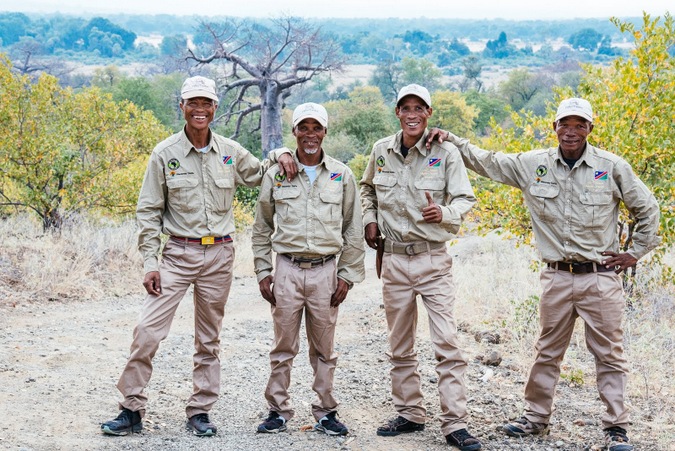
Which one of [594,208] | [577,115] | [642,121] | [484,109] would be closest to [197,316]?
[594,208]

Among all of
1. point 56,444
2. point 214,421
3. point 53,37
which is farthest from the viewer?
point 53,37

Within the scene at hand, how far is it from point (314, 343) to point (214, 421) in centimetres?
88

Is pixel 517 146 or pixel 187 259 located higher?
pixel 517 146

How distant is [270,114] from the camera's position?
2184 cm

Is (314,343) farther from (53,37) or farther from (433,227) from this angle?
(53,37)

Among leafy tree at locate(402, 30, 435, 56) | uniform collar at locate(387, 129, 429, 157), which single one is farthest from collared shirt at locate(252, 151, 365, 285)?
leafy tree at locate(402, 30, 435, 56)

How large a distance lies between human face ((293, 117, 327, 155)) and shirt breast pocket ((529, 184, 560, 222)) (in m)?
1.31

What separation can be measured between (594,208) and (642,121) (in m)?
2.98

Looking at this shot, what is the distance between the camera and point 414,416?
4.79 metres

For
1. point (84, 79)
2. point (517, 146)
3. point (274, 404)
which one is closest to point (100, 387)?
point (274, 404)

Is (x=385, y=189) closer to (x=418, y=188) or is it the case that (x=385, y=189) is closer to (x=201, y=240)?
(x=418, y=188)

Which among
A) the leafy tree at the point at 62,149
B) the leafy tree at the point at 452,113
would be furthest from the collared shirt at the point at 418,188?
the leafy tree at the point at 452,113

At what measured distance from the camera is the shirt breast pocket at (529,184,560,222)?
461 centimetres

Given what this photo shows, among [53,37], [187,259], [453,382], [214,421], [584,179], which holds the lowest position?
[214,421]
